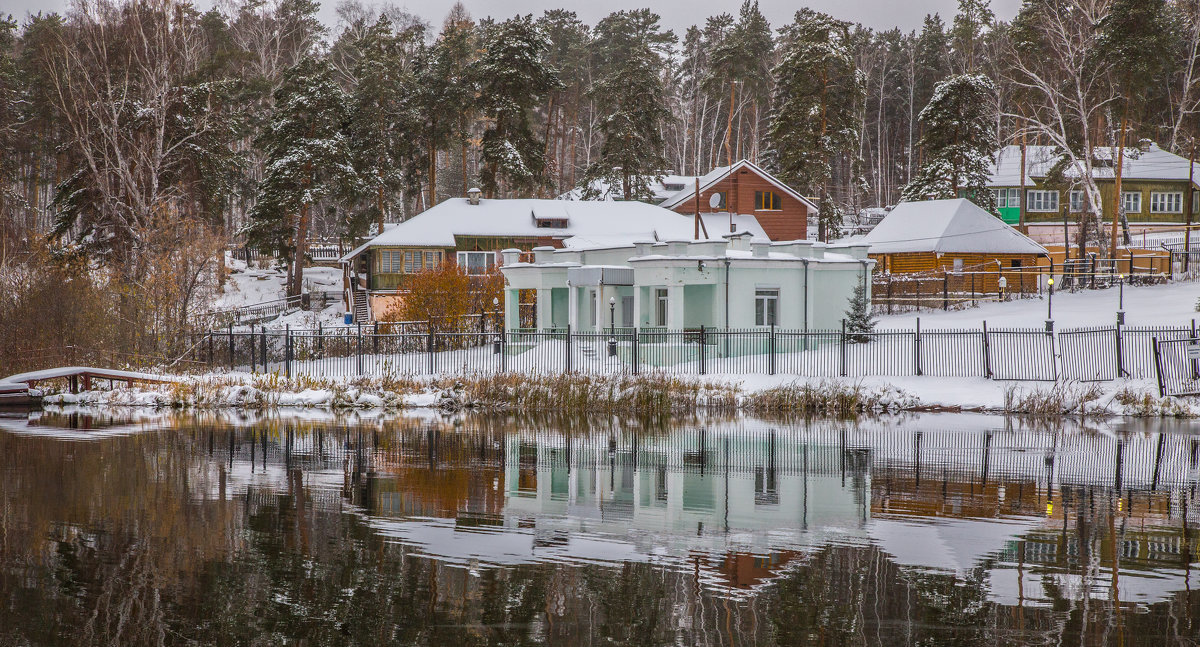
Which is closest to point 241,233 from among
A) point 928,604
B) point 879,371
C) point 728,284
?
point 728,284

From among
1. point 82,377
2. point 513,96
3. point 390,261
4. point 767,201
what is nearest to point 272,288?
point 390,261

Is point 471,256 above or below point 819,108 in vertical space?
below

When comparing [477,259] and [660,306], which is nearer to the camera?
[660,306]

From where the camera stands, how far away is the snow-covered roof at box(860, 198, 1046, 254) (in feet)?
171

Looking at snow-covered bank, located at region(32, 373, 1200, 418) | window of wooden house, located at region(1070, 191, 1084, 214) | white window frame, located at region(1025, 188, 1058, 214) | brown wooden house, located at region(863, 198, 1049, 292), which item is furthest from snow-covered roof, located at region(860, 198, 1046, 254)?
snow-covered bank, located at region(32, 373, 1200, 418)

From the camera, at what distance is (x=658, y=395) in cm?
2784

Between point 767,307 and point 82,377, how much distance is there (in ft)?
74.4

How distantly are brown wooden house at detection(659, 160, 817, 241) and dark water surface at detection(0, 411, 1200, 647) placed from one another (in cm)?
4290

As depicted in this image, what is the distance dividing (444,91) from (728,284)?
114 ft

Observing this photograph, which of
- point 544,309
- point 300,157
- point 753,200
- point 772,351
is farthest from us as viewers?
point 753,200

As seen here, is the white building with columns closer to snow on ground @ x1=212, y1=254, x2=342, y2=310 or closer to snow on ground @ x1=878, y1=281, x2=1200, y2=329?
snow on ground @ x1=878, y1=281, x2=1200, y2=329

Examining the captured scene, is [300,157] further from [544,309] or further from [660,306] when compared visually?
[660,306]

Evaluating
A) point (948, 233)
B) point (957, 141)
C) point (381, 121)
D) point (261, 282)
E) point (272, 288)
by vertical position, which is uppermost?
point (381, 121)

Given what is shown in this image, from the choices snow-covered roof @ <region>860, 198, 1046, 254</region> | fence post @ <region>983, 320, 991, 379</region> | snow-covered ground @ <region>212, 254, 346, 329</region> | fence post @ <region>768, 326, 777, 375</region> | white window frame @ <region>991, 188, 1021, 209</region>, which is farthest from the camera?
white window frame @ <region>991, 188, 1021, 209</region>
